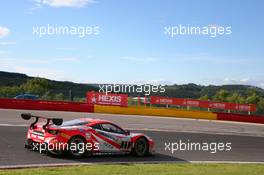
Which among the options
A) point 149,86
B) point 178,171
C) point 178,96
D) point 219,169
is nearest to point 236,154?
point 219,169

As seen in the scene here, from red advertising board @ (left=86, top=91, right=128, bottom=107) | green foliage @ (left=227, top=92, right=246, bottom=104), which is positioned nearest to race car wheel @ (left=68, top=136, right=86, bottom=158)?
red advertising board @ (left=86, top=91, right=128, bottom=107)

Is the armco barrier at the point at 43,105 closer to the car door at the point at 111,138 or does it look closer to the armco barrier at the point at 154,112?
the armco barrier at the point at 154,112

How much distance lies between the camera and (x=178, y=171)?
11.0 m

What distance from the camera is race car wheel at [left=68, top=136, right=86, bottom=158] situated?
12.5 meters

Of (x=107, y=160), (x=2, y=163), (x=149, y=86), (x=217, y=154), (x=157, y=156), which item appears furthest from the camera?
(x=149, y=86)

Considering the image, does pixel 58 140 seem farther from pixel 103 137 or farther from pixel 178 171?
pixel 178 171

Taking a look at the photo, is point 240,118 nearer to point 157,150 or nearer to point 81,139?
point 157,150

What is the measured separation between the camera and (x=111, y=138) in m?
13.6

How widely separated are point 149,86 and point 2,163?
1849 centimetres

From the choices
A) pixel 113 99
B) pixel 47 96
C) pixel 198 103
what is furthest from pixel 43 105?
pixel 198 103

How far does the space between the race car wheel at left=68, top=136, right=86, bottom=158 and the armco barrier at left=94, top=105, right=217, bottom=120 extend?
18.0 m

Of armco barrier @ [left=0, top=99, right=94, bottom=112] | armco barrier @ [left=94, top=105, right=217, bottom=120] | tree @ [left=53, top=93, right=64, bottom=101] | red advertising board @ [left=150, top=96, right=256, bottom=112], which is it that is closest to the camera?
armco barrier @ [left=0, top=99, right=94, bottom=112]

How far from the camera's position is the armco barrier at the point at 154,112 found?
101 ft

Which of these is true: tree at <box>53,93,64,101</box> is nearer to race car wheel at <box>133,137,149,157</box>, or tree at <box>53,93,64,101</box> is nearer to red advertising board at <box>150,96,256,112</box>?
red advertising board at <box>150,96,256,112</box>
